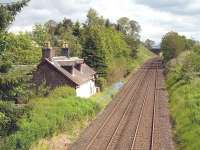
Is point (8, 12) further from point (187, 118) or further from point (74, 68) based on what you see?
point (74, 68)

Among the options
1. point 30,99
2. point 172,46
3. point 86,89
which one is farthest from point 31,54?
point 172,46

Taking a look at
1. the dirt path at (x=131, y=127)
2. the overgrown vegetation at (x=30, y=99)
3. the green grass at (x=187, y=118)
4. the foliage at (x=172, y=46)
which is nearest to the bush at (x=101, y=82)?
the overgrown vegetation at (x=30, y=99)

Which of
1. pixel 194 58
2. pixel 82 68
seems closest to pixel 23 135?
pixel 82 68

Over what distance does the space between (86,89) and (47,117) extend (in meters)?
25.9

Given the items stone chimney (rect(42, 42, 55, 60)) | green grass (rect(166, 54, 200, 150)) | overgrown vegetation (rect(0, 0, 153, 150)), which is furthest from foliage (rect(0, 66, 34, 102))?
stone chimney (rect(42, 42, 55, 60))

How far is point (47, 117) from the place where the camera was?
37.7m

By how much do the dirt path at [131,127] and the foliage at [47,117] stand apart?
170 centimetres

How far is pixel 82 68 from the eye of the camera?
6662cm

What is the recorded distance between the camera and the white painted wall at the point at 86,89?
58.8 m

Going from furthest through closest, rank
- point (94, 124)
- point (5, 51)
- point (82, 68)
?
point (82, 68)
point (94, 124)
point (5, 51)

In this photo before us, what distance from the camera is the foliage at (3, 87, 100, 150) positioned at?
3034 centimetres

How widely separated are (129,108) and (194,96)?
24.1 ft

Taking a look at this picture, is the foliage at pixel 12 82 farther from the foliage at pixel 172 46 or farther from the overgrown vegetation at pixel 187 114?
the foliage at pixel 172 46

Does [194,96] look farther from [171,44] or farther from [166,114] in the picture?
[171,44]
